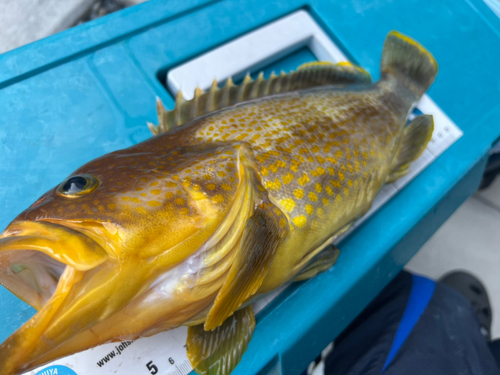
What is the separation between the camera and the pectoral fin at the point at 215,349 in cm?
110

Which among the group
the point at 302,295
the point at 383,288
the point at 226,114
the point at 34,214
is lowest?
the point at 383,288

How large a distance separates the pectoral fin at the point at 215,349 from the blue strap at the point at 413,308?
2.10 feet

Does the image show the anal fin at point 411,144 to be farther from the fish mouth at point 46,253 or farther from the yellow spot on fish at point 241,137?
the fish mouth at point 46,253

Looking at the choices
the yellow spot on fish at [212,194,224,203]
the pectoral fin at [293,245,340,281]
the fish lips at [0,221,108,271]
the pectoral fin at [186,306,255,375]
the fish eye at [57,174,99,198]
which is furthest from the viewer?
the pectoral fin at [293,245,340,281]

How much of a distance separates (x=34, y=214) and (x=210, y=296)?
45cm

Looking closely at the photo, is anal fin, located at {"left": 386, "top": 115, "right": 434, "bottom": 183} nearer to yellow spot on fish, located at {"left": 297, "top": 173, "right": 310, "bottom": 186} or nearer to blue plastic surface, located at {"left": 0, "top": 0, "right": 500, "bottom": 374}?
blue plastic surface, located at {"left": 0, "top": 0, "right": 500, "bottom": 374}

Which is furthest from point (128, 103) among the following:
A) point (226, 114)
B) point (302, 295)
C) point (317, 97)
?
point (302, 295)

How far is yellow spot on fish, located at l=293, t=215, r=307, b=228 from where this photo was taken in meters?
1.03

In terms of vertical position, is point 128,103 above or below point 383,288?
above

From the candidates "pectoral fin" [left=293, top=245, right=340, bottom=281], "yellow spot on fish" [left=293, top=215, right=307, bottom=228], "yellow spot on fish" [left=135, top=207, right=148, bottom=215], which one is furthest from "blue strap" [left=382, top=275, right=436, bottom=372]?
"yellow spot on fish" [left=135, top=207, right=148, bottom=215]

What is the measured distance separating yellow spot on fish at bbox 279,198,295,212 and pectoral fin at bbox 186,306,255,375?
1.49 feet

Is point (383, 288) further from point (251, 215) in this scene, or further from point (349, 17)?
point (349, 17)

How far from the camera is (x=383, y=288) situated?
5.58 feet

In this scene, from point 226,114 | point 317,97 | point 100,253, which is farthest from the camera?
point 317,97
